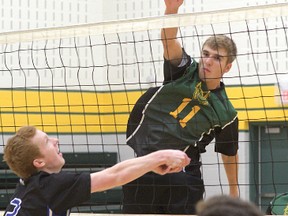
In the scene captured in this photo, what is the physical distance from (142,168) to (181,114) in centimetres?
135

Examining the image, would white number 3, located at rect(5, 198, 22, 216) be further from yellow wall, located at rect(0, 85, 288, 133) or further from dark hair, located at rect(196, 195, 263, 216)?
yellow wall, located at rect(0, 85, 288, 133)

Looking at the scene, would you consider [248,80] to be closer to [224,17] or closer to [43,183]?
[224,17]

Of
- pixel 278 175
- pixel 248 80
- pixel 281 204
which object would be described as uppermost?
pixel 248 80

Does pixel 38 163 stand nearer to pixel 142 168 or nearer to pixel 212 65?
pixel 142 168

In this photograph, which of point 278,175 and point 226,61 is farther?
point 278,175

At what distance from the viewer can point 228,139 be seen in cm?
400

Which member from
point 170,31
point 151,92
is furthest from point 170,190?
point 170,31

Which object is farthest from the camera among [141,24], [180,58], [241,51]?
[241,51]

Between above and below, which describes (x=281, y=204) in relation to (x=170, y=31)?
below

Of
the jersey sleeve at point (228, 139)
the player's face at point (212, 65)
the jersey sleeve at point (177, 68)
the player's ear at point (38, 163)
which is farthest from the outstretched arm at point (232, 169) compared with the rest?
the player's ear at point (38, 163)

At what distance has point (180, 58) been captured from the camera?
3.79 meters

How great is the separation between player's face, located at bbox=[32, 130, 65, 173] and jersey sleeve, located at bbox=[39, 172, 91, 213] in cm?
13

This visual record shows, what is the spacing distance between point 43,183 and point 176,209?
136cm

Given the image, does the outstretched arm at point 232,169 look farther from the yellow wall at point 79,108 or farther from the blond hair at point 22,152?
the yellow wall at point 79,108
